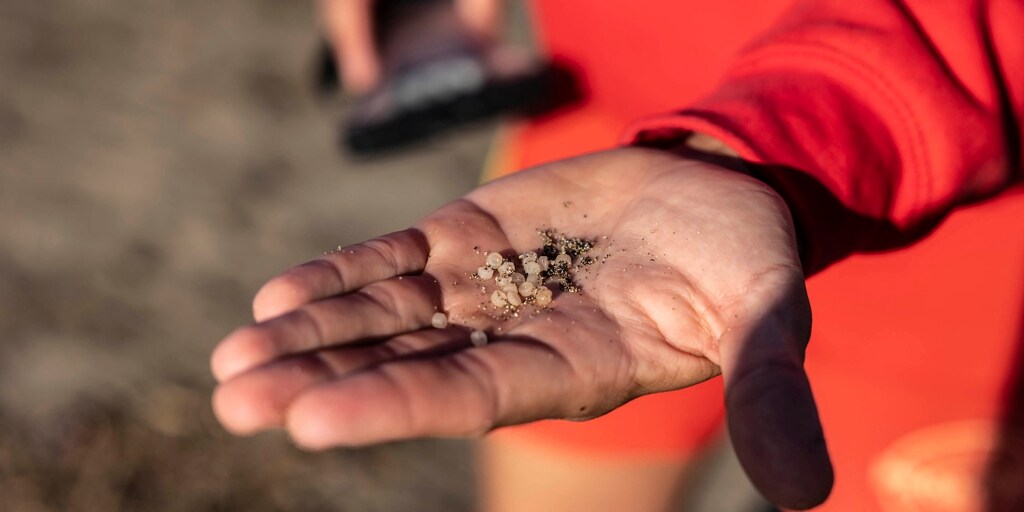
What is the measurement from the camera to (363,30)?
11.1 ft

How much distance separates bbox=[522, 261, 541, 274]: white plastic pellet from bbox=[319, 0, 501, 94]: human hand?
1.97 m

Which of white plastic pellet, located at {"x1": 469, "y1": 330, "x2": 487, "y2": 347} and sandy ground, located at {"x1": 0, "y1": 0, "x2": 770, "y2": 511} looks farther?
sandy ground, located at {"x1": 0, "y1": 0, "x2": 770, "y2": 511}

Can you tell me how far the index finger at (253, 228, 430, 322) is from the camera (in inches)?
50.9

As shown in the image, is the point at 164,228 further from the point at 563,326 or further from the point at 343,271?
the point at 563,326

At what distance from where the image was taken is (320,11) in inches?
162

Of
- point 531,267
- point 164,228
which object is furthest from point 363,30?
point 531,267

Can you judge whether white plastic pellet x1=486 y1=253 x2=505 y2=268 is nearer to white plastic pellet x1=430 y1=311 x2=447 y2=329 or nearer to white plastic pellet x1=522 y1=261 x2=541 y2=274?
white plastic pellet x1=522 y1=261 x2=541 y2=274

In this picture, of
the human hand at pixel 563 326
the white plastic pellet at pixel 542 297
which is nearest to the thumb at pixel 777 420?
the human hand at pixel 563 326

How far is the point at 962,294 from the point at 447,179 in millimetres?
2216

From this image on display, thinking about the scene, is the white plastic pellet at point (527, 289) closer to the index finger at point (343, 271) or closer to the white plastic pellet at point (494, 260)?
the white plastic pellet at point (494, 260)

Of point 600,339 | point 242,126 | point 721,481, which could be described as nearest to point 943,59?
point 600,339

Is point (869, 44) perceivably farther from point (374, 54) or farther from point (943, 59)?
point (374, 54)

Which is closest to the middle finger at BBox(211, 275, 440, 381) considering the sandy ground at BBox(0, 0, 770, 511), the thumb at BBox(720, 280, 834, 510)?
the thumb at BBox(720, 280, 834, 510)

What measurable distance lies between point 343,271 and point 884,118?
100cm
